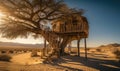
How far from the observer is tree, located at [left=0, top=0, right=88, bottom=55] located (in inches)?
925

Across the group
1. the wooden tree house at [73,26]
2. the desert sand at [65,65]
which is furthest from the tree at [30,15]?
the desert sand at [65,65]

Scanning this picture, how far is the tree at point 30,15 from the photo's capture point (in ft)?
77.1

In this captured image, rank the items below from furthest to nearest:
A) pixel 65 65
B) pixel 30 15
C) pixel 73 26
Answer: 1. pixel 73 26
2. pixel 30 15
3. pixel 65 65

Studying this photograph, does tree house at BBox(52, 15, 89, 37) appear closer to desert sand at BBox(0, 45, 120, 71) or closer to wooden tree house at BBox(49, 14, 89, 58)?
wooden tree house at BBox(49, 14, 89, 58)

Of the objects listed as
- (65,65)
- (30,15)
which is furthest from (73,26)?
(65,65)

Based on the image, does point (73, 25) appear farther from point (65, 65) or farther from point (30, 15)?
point (65, 65)

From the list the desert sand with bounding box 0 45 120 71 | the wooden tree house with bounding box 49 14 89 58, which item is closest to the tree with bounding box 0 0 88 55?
the wooden tree house with bounding box 49 14 89 58

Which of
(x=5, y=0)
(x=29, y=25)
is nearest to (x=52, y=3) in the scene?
(x=29, y=25)

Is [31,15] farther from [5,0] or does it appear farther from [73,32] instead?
[73,32]

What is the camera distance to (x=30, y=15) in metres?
25.3

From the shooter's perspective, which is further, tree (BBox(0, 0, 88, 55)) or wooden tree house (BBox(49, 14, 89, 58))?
wooden tree house (BBox(49, 14, 89, 58))

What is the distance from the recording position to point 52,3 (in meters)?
25.2

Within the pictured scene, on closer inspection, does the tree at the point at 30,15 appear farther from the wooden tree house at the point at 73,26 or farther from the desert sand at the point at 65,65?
the desert sand at the point at 65,65

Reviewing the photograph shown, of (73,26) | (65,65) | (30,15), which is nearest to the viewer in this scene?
(65,65)
